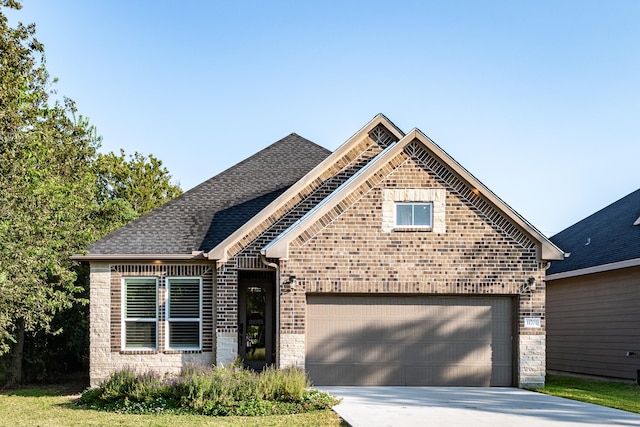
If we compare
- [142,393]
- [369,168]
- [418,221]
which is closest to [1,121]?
[142,393]

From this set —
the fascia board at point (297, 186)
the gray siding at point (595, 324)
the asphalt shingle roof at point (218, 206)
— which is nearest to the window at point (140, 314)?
the asphalt shingle roof at point (218, 206)

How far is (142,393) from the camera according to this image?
1272 centimetres

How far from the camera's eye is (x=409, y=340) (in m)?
16.0

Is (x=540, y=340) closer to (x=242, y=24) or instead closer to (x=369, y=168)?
→ (x=369, y=168)

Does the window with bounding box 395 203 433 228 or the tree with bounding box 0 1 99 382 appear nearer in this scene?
the tree with bounding box 0 1 99 382

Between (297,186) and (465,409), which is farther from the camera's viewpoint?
(297,186)

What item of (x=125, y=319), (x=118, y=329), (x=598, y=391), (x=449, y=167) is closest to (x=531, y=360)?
(x=598, y=391)

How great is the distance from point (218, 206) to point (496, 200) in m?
7.17

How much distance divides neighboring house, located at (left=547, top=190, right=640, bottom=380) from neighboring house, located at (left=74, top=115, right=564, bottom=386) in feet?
12.4

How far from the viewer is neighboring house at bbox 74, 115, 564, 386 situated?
1575cm

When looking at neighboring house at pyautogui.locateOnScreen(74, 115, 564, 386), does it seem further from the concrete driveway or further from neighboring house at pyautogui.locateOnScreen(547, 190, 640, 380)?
neighboring house at pyautogui.locateOnScreen(547, 190, 640, 380)

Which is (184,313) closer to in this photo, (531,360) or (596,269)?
(531,360)

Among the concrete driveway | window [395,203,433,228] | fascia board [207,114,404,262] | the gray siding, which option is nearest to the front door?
fascia board [207,114,404,262]

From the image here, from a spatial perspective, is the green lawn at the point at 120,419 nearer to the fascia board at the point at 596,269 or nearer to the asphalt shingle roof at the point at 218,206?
the asphalt shingle roof at the point at 218,206
